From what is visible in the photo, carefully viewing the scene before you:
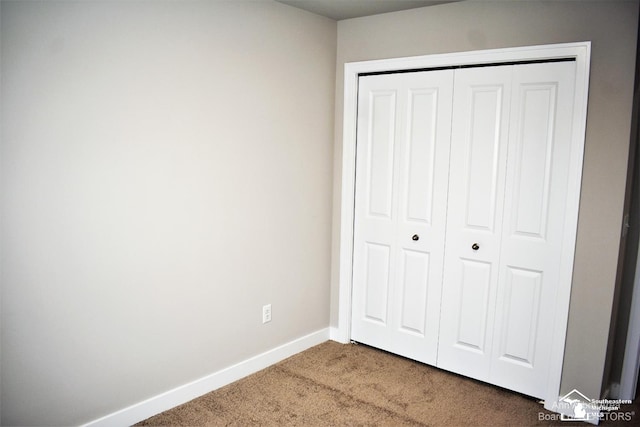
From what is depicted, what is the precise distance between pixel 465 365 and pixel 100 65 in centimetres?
270

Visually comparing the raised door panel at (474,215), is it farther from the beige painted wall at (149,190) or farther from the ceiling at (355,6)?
the beige painted wall at (149,190)

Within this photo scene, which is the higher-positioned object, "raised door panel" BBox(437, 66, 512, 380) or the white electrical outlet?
"raised door panel" BBox(437, 66, 512, 380)

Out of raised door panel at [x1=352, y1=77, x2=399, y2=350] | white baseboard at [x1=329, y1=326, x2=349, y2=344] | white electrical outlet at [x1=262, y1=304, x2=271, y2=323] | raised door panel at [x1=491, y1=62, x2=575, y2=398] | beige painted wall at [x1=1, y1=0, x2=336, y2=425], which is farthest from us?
white baseboard at [x1=329, y1=326, x2=349, y2=344]

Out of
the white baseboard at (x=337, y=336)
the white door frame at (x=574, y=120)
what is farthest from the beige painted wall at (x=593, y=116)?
the white baseboard at (x=337, y=336)

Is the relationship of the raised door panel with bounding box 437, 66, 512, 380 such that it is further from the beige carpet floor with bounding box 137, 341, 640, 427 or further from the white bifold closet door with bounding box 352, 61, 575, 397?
the beige carpet floor with bounding box 137, 341, 640, 427

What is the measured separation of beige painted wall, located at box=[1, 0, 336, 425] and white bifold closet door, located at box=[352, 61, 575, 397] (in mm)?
481

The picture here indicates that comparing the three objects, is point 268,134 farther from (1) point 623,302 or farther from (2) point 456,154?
(1) point 623,302

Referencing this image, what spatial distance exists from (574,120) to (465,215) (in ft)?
2.68

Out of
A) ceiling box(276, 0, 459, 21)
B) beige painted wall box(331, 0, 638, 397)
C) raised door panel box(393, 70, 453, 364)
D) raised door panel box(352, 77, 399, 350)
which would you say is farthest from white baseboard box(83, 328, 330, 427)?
ceiling box(276, 0, 459, 21)

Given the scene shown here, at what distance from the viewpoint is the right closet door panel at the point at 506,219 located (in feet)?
9.01

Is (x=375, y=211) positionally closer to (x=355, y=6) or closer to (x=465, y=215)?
(x=465, y=215)

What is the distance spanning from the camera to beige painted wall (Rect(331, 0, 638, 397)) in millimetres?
2469

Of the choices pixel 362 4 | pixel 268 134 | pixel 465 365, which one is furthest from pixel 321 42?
pixel 465 365

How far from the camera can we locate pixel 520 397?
2.93 metres
